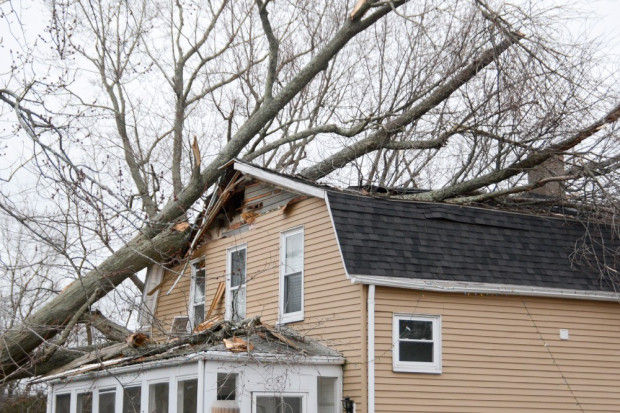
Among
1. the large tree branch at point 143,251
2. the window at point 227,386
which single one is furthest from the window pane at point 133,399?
the window at point 227,386

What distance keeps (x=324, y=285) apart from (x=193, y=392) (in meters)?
2.71

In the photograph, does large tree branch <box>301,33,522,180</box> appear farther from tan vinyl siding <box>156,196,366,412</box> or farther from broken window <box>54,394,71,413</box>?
broken window <box>54,394,71,413</box>

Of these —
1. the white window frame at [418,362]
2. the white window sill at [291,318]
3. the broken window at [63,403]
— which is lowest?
the broken window at [63,403]

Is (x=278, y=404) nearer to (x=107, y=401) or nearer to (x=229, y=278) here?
(x=107, y=401)

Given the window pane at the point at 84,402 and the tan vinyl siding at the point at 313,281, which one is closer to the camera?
the tan vinyl siding at the point at 313,281

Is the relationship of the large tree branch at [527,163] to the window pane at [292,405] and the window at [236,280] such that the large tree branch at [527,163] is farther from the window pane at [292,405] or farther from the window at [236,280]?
the window pane at [292,405]

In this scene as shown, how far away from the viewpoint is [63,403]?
53.2 ft

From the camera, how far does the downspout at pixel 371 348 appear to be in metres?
12.0

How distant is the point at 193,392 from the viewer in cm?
1230

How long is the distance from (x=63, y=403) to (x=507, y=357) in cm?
873

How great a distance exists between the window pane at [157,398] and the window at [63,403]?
11.0ft

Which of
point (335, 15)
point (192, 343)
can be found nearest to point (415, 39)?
point (335, 15)

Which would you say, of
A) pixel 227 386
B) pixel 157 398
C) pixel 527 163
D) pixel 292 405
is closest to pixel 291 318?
pixel 292 405

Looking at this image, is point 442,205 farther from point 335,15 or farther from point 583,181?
point 335,15
